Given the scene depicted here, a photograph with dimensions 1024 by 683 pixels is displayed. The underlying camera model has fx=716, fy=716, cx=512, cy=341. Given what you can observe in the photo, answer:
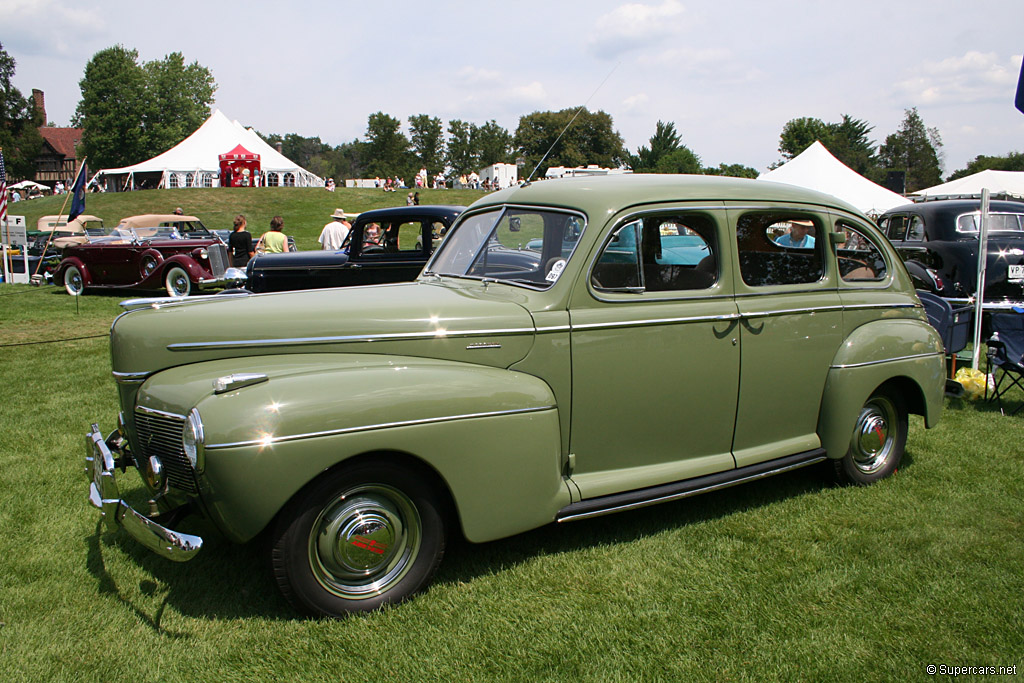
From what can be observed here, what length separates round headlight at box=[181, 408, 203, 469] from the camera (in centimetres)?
269

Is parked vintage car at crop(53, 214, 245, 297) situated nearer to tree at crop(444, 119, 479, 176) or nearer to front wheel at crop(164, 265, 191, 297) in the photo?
front wheel at crop(164, 265, 191, 297)

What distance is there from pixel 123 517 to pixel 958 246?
36.6 ft

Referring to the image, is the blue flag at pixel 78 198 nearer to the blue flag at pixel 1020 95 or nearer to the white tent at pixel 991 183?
the blue flag at pixel 1020 95

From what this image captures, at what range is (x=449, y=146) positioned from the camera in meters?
88.8

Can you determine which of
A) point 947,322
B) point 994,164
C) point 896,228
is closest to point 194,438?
point 947,322

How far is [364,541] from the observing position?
306 cm

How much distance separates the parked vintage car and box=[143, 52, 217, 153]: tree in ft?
197

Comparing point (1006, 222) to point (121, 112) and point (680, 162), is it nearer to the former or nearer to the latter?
point (680, 162)

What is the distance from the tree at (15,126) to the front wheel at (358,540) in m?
75.6

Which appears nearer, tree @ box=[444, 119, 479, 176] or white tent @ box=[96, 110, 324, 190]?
white tent @ box=[96, 110, 324, 190]

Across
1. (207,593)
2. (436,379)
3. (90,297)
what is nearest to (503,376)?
(436,379)

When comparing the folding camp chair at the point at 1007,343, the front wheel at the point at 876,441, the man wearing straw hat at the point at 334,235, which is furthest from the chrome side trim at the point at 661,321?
the man wearing straw hat at the point at 334,235

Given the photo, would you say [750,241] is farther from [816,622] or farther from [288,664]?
[288,664]

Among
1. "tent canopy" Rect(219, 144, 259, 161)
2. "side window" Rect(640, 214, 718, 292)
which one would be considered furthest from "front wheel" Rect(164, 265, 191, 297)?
"tent canopy" Rect(219, 144, 259, 161)
